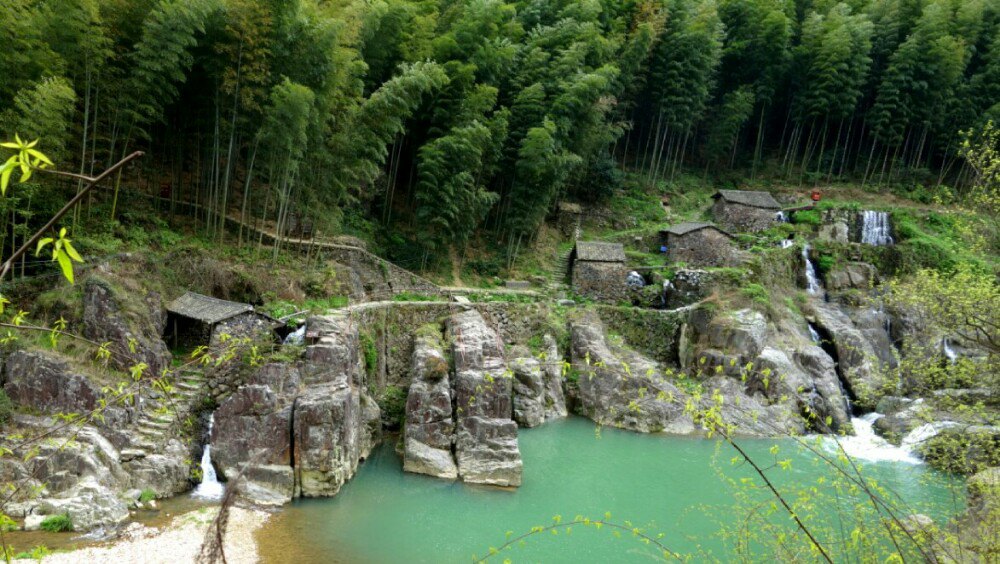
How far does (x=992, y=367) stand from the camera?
24.1 feet

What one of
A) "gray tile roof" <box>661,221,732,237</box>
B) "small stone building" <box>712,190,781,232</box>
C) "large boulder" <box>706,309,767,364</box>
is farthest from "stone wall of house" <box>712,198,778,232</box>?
"large boulder" <box>706,309,767,364</box>

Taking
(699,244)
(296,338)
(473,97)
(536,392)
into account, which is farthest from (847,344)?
(296,338)

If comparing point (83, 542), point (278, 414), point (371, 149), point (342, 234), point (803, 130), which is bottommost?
point (83, 542)

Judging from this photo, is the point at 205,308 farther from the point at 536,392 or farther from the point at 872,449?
the point at 872,449

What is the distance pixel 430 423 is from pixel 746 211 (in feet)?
72.1

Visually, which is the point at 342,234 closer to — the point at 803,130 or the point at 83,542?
the point at 83,542

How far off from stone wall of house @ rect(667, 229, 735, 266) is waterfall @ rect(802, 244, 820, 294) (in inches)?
126

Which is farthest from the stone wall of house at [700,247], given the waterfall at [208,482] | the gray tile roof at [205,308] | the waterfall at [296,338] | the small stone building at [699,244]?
the waterfall at [208,482]

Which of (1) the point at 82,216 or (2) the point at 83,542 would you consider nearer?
(2) the point at 83,542

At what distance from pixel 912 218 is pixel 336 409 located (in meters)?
31.2

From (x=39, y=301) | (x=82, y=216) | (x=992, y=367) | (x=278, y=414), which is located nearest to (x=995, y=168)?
(x=992, y=367)

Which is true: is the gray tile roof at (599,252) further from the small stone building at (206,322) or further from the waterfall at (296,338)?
the small stone building at (206,322)

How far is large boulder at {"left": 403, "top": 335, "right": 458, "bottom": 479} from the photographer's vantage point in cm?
1422

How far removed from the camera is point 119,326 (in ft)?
42.0
